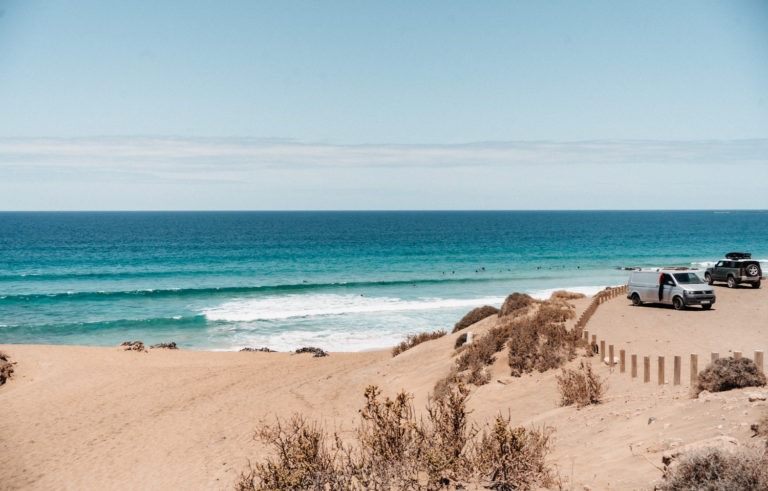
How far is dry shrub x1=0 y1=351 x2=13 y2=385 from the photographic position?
2316cm

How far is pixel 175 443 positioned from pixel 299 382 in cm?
635

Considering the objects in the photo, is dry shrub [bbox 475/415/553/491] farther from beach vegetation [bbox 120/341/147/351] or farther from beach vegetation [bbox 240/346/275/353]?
beach vegetation [bbox 120/341/147/351]

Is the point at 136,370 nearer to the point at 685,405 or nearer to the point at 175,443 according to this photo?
the point at 175,443

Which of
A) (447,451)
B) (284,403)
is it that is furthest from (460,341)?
(447,451)

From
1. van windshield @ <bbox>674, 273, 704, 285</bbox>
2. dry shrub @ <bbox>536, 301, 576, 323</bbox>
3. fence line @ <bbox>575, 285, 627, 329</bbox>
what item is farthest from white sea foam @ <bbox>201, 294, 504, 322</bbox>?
dry shrub @ <bbox>536, 301, 576, 323</bbox>

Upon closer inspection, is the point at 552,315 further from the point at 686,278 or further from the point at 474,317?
the point at 686,278

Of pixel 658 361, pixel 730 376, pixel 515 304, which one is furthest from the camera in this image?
pixel 515 304

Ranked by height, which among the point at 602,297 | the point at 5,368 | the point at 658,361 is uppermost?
the point at 658,361

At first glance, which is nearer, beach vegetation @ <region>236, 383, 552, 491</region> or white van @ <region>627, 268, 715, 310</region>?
beach vegetation @ <region>236, 383, 552, 491</region>

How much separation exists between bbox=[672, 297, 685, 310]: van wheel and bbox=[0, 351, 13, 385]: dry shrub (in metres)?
27.9

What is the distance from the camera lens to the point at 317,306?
41500 mm

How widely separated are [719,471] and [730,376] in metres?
5.22

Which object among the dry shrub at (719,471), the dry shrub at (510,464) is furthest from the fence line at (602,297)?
the dry shrub at (719,471)

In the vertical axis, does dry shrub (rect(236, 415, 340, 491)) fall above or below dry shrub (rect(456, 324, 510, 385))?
above
